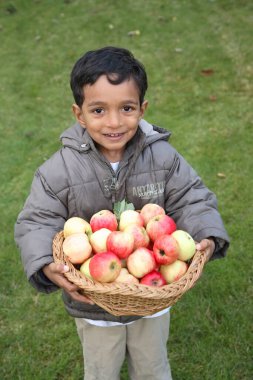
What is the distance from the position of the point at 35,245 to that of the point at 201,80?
457 centimetres

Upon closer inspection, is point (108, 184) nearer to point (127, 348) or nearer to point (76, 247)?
point (76, 247)

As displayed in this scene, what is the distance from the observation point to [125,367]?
2889 mm

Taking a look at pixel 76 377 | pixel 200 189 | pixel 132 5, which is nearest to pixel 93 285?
pixel 200 189

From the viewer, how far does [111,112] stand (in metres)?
1.94

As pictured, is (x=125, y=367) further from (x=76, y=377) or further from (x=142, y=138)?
→ (x=142, y=138)

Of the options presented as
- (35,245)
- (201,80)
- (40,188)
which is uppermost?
(40,188)

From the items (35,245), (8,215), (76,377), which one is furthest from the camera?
(8,215)

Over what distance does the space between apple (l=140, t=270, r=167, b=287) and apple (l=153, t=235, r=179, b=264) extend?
55 mm

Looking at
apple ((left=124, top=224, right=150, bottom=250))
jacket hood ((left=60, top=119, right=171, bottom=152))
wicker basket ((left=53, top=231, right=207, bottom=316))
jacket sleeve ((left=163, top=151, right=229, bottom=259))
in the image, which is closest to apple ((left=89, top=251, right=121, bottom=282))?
wicker basket ((left=53, top=231, right=207, bottom=316))

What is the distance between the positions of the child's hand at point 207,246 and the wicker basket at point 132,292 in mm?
77

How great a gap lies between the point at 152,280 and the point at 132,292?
0.19 metres

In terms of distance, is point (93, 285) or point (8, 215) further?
point (8, 215)

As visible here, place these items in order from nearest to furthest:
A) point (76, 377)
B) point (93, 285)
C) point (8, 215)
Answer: point (93, 285), point (76, 377), point (8, 215)

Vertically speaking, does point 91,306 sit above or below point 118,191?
below
